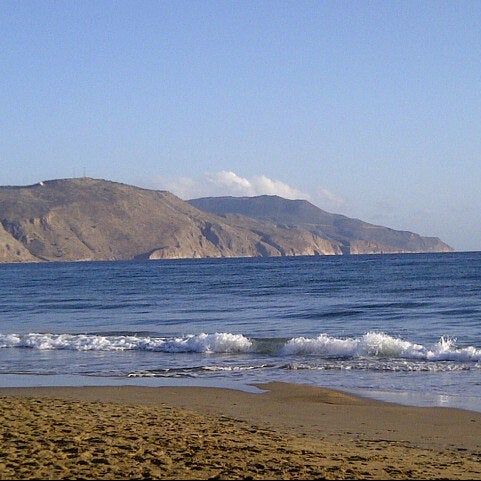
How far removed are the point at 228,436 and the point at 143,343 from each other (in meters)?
16.0

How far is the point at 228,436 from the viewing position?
1112 centimetres

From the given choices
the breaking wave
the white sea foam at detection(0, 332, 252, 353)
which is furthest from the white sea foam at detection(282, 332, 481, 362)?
the white sea foam at detection(0, 332, 252, 353)

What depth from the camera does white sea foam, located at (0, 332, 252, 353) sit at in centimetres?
2594

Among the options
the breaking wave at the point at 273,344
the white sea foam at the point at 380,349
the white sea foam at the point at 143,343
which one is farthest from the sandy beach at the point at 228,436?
the white sea foam at the point at 143,343

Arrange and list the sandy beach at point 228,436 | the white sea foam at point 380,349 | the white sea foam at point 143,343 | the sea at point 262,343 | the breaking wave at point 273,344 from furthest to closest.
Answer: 1. the white sea foam at point 143,343
2. the breaking wave at point 273,344
3. the white sea foam at point 380,349
4. the sea at point 262,343
5. the sandy beach at point 228,436

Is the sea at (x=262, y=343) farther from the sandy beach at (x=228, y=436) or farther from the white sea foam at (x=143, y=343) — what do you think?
the sandy beach at (x=228, y=436)

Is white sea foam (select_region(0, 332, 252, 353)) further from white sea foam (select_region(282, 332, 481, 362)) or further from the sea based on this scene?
white sea foam (select_region(282, 332, 481, 362))

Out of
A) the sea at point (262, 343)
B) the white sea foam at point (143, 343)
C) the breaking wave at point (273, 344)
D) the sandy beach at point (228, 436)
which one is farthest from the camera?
the white sea foam at point (143, 343)

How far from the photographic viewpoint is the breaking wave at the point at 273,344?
2269 centimetres

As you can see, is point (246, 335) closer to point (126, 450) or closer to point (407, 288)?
point (126, 450)

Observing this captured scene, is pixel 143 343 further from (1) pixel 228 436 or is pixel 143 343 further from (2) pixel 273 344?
(1) pixel 228 436

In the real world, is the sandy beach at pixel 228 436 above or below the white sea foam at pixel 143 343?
below

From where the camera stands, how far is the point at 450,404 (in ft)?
48.4

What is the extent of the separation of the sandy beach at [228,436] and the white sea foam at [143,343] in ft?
30.1
